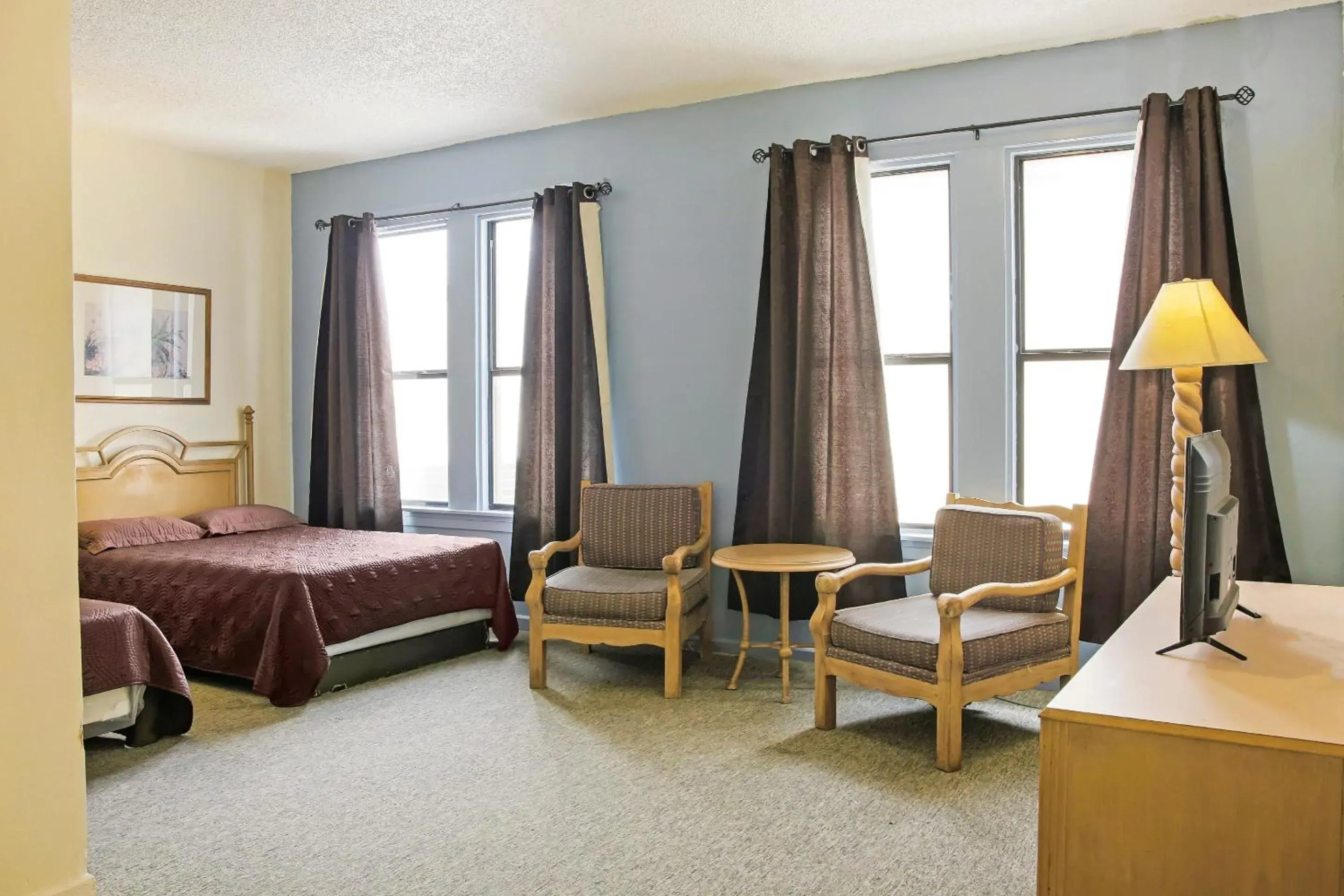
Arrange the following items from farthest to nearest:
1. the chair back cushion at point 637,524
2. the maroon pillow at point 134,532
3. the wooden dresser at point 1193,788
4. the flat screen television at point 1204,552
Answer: the maroon pillow at point 134,532 < the chair back cushion at point 637,524 < the flat screen television at point 1204,552 < the wooden dresser at point 1193,788

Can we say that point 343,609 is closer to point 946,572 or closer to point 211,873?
point 211,873

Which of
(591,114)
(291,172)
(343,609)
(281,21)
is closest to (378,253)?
(291,172)

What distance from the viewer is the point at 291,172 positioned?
607 cm

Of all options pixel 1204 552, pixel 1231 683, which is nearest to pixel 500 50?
pixel 1204 552

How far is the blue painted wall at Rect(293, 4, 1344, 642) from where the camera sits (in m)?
3.58

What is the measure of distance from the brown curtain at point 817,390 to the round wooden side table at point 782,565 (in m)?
0.15

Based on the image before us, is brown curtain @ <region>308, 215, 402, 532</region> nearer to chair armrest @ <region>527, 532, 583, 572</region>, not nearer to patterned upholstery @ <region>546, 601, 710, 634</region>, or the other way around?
chair armrest @ <region>527, 532, 583, 572</region>

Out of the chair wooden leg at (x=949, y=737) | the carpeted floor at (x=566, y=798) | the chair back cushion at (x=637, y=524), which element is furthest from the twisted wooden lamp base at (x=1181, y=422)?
the chair back cushion at (x=637, y=524)

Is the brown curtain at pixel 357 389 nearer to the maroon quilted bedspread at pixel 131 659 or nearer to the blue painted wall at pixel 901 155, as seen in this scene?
the blue painted wall at pixel 901 155

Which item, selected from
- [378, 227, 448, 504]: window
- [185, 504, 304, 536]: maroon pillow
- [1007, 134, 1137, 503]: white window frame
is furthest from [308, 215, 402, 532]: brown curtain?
[1007, 134, 1137, 503]: white window frame

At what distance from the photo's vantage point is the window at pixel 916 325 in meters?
4.34

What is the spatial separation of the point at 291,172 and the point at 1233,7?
5055 millimetres

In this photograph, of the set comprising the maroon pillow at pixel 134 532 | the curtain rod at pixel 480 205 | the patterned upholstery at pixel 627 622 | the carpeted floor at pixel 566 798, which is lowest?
the carpeted floor at pixel 566 798

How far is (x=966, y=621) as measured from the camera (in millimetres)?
3408
